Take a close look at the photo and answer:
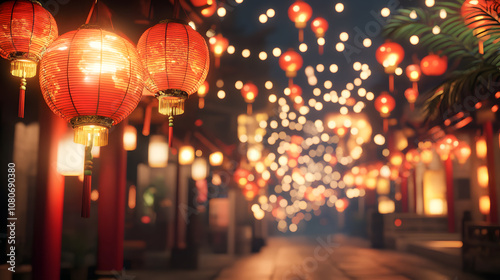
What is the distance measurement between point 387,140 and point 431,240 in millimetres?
9061

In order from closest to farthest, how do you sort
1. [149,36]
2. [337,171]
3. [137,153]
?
[149,36], [137,153], [337,171]

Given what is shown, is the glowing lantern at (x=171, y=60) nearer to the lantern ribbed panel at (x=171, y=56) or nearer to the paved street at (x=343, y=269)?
the lantern ribbed panel at (x=171, y=56)

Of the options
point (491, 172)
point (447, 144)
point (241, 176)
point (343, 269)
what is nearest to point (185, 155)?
point (241, 176)

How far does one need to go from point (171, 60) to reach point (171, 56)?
36 mm

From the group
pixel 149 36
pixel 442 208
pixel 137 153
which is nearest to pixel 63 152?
pixel 149 36

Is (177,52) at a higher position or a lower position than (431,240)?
higher

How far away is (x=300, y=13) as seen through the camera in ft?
28.7

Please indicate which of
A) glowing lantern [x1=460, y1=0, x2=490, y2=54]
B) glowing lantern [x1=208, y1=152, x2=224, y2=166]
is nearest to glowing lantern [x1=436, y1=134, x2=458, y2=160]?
glowing lantern [x1=208, y1=152, x2=224, y2=166]

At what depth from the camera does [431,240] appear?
67.9 ft

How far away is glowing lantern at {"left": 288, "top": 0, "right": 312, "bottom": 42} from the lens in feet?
28.7

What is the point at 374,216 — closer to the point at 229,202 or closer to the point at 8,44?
the point at 229,202

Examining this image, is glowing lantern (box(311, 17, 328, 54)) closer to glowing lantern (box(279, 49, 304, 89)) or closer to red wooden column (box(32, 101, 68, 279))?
glowing lantern (box(279, 49, 304, 89))

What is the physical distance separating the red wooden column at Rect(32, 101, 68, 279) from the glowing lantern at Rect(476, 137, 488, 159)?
18339 millimetres

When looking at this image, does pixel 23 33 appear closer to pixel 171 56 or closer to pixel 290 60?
pixel 171 56
